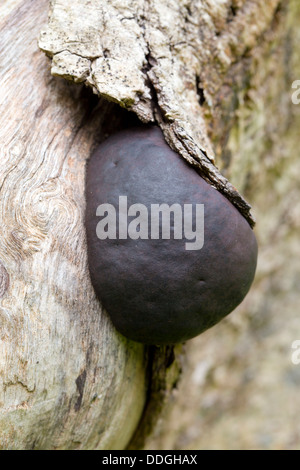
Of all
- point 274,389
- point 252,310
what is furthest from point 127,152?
point 274,389

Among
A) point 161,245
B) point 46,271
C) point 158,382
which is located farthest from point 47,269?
point 158,382

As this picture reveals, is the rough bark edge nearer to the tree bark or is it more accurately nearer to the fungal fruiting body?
the tree bark

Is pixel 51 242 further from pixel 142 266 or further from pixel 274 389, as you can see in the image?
pixel 274 389

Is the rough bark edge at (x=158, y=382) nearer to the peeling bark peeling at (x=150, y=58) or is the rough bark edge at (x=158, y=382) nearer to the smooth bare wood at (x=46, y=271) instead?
the smooth bare wood at (x=46, y=271)

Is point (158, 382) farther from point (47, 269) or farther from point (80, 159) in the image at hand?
point (80, 159)

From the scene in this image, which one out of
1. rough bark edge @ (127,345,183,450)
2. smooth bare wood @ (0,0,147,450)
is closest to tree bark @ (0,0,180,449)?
smooth bare wood @ (0,0,147,450)
